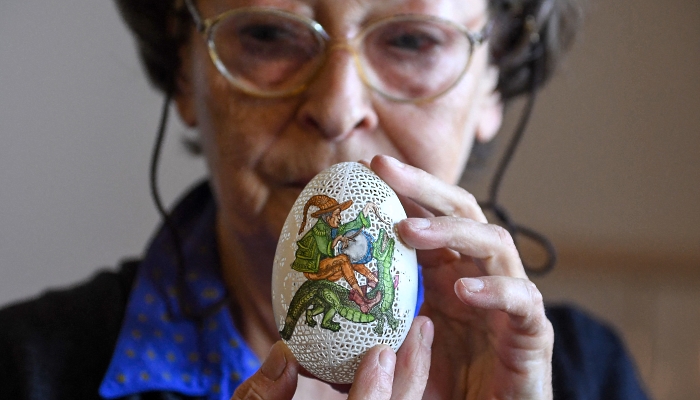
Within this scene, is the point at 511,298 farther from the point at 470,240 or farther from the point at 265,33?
the point at 265,33

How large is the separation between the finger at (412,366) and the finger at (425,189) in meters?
0.14

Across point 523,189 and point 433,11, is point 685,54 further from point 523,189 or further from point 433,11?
point 433,11

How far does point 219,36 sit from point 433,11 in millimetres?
300

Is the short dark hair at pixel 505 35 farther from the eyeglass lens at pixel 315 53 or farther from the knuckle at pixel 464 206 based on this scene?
the knuckle at pixel 464 206

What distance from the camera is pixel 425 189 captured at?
2.42 ft

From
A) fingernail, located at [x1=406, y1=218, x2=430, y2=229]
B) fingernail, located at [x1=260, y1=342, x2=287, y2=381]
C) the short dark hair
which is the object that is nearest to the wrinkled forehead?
the short dark hair

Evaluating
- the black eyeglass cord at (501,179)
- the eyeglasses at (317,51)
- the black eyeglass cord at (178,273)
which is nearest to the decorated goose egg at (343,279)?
the eyeglasses at (317,51)

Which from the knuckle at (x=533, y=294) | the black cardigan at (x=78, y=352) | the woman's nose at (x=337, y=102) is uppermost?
the woman's nose at (x=337, y=102)

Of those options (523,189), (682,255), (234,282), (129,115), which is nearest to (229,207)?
(234,282)

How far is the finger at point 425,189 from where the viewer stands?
72 centimetres

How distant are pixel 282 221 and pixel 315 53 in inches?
9.0

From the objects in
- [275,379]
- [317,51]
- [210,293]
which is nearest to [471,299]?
[275,379]

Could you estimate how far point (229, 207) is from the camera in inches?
37.3

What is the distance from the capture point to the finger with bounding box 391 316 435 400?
0.68m
